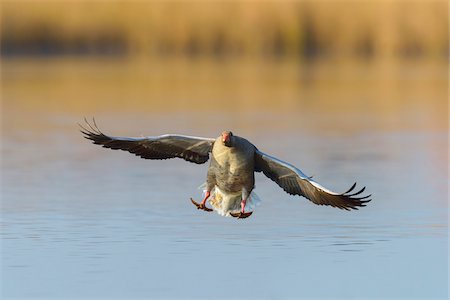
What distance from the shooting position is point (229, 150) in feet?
35.6

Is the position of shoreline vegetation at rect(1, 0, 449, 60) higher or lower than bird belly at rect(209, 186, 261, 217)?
lower

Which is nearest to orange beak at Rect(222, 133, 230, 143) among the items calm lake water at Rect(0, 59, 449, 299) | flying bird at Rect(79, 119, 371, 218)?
flying bird at Rect(79, 119, 371, 218)

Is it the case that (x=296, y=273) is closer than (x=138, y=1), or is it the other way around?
(x=296, y=273)

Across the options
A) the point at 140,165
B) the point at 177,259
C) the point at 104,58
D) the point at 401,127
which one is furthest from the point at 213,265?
the point at 104,58

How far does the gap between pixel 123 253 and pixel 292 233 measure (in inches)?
70.0

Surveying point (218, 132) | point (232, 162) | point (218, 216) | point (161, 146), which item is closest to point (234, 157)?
point (232, 162)

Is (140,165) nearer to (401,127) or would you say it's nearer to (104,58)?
(401,127)

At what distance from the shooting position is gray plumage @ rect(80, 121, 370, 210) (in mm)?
10758

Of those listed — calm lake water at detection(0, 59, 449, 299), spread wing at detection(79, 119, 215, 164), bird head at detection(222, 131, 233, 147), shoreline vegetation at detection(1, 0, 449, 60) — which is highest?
bird head at detection(222, 131, 233, 147)

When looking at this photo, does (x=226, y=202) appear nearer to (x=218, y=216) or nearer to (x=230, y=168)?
(x=230, y=168)

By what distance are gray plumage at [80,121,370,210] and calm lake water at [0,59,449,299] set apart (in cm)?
39

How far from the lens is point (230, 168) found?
1084 cm

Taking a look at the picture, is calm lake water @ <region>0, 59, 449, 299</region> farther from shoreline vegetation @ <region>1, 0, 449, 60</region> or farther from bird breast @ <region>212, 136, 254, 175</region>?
shoreline vegetation @ <region>1, 0, 449, 60</region>

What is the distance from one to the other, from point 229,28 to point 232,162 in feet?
121
